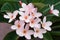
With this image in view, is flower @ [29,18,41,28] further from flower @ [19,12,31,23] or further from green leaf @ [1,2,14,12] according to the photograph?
green leaf @ [1,2,14,12]

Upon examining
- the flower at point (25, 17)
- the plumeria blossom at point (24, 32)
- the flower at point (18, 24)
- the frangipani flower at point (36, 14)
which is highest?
the frangipani flower at point (36, 14)

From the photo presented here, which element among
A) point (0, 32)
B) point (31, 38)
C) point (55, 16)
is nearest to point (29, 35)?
point (31, 38)

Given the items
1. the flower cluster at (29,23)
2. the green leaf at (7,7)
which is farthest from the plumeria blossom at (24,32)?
the green leaf at (7,7)

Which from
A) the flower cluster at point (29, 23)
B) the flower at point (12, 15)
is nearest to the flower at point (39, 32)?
the flower cluster at point (29, 23)

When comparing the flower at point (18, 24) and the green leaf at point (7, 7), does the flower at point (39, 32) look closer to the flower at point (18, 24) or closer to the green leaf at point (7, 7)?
the flower at point (18, 24)

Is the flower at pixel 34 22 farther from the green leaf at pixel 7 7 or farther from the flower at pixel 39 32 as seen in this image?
the green leaf at pixel 7 7

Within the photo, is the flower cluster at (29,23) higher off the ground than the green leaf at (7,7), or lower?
lower

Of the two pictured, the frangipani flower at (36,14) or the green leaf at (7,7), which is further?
the green leaf at (7,7)

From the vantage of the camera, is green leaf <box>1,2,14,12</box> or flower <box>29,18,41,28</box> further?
green leaf <box>1,2,14,12</box>

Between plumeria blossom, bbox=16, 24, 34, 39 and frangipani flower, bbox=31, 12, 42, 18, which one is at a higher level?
frangipani flower, bbox=31, 12, 42, 18

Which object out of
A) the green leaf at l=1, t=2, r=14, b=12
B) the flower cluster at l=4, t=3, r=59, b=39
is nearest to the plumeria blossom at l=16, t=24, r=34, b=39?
the flower cluster at l=4, t=3, r=59, b=39

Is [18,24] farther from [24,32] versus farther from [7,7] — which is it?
[7,7]

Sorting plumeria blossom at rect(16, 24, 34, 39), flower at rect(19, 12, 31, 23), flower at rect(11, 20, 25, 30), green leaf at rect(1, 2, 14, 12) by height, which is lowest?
plumeria blossom at rect(16, 24, 34, 39)

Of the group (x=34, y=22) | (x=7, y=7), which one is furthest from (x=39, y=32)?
(x=7, y=7)
